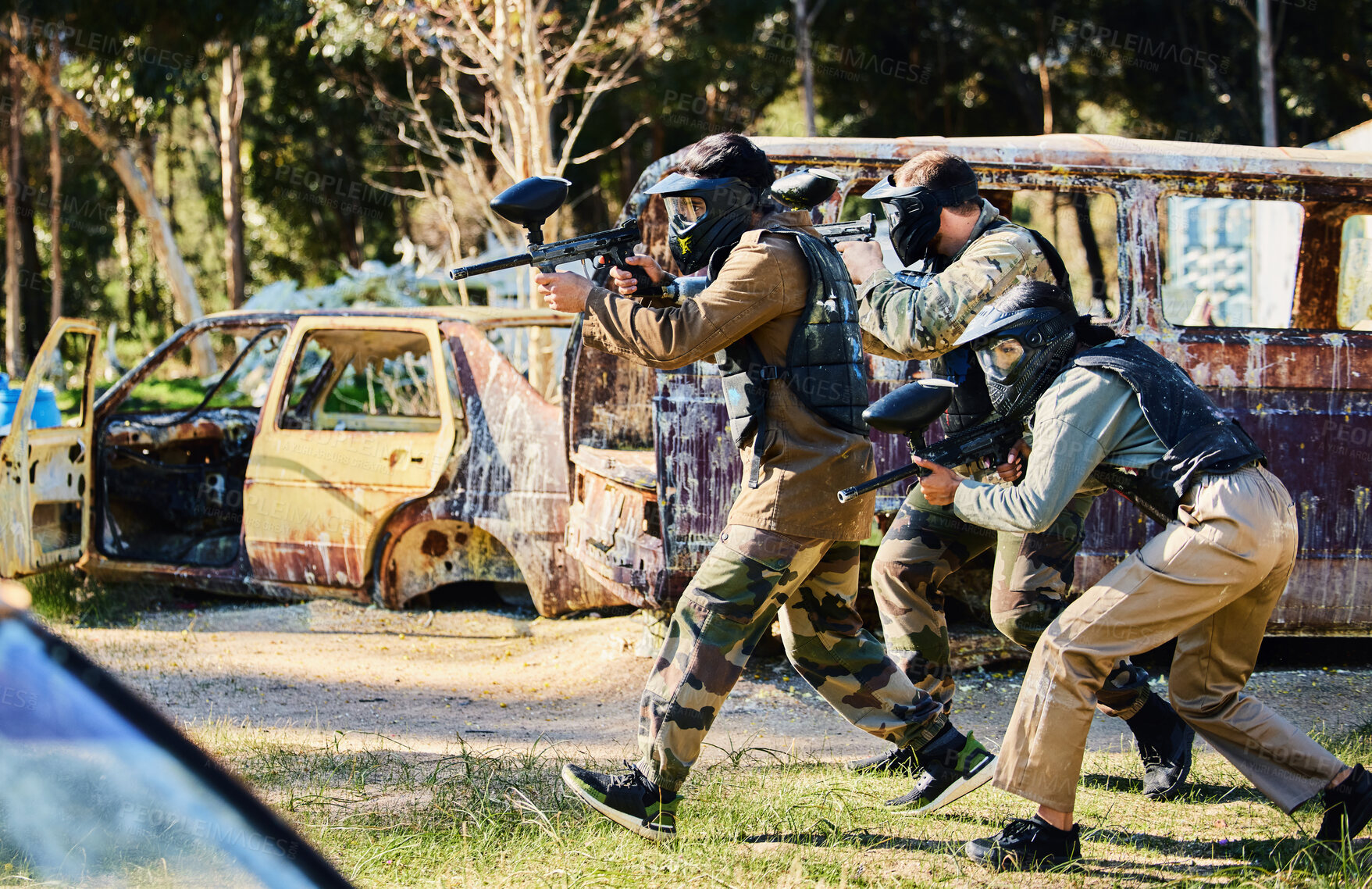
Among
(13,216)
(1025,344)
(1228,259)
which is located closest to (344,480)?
(1025,344)

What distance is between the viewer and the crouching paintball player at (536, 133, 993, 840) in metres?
2.88

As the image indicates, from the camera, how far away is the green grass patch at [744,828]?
283cm

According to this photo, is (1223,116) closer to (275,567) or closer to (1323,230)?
(1323,230)

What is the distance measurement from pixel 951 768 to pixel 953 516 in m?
0.82

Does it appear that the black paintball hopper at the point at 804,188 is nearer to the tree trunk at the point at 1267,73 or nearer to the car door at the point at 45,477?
the car door at the point at 45,477

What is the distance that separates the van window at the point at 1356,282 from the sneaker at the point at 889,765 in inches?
119

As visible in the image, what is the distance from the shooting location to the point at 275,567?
19.0 feet

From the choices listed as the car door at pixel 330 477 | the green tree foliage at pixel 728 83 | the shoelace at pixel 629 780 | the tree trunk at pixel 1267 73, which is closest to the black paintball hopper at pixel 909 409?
the shoelace at pixel 629 780

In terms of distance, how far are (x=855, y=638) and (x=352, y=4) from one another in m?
12.5

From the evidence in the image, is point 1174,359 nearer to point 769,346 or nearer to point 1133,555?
point 1133,555

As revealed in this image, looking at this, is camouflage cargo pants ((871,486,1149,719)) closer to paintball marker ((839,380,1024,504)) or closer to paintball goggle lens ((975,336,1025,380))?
paintball marker ((839,380,1024,504))

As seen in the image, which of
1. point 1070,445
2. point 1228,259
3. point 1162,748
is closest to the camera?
point 1070,445

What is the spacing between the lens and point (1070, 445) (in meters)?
2.69

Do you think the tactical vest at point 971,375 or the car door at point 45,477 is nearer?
the tactical vest at point 971,375
